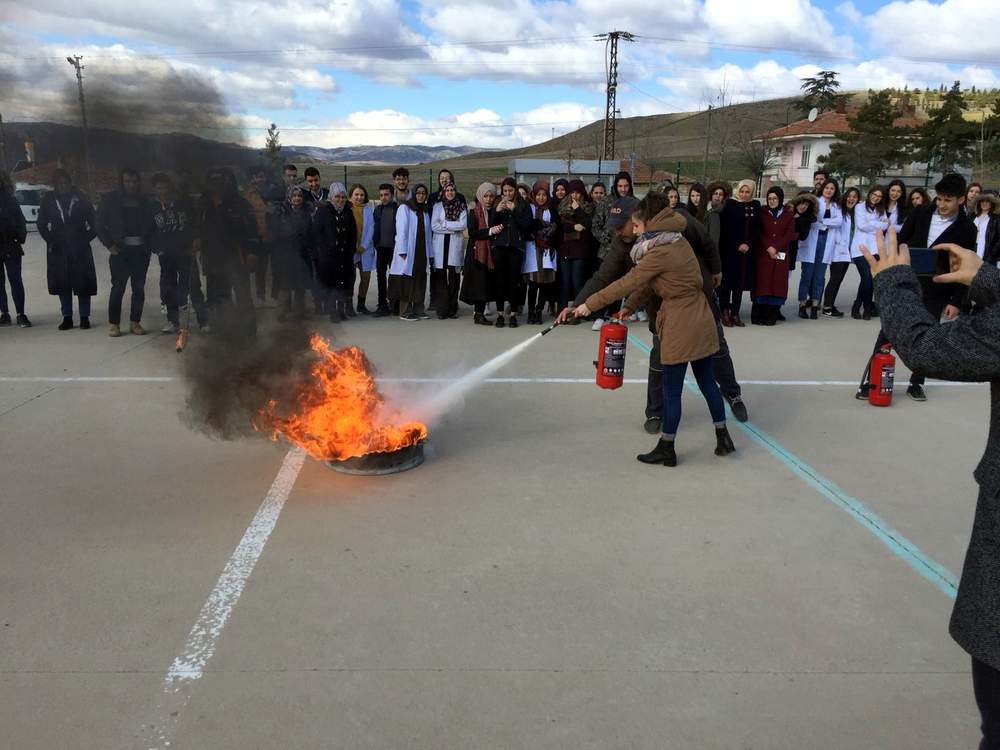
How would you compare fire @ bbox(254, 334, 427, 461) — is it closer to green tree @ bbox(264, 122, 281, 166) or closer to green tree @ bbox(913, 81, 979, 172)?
green tree @ bbox(264, 122, 281, 166)

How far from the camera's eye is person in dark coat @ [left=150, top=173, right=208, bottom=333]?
18.6ft

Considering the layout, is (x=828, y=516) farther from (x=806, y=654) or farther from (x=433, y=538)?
(x=433, y=538)

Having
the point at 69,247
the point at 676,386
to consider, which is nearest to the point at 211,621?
the point at 676,386

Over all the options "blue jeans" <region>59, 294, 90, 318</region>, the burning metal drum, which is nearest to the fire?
the burning metal drum

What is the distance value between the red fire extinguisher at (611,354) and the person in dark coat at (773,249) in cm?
596

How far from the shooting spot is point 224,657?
3.21 metres

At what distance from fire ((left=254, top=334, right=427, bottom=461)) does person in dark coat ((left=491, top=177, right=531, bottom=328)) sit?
545 cm

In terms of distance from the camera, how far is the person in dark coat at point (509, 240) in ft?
34.1

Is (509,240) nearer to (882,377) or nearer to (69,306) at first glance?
(882,377)

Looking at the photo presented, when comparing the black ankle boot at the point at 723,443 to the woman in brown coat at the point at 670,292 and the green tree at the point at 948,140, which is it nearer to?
the woman in brown coat at the point at 670,292

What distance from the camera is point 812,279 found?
11977 mm

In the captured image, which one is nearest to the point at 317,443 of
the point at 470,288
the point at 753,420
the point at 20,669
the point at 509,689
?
Result: the point at 20,669

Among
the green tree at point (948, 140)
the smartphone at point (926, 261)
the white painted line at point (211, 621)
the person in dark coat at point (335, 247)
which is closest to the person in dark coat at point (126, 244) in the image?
the person in dark coat at point (335, 247)

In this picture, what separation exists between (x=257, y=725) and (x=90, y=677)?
0.81m
